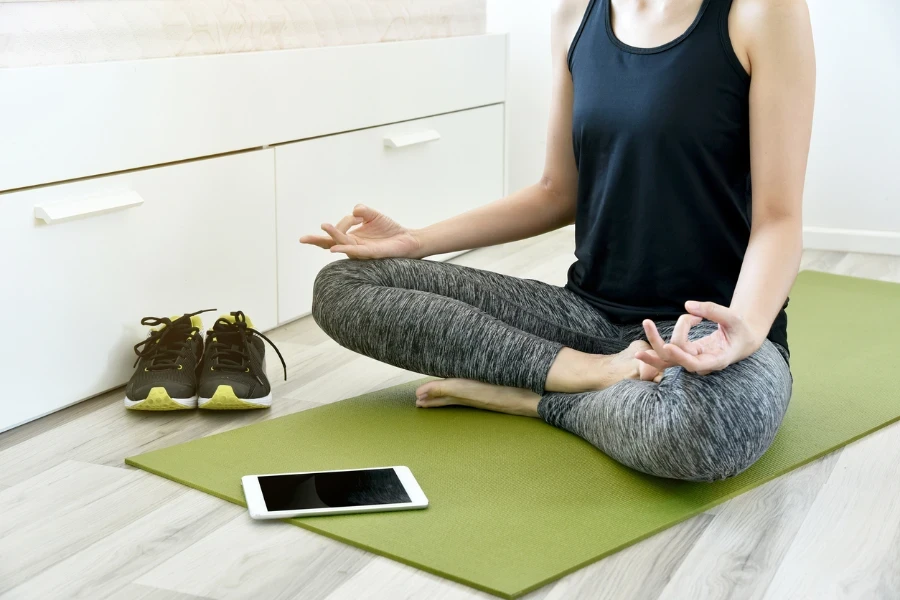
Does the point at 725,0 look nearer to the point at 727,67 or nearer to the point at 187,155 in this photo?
the point at 727,67

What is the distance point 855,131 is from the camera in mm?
2674

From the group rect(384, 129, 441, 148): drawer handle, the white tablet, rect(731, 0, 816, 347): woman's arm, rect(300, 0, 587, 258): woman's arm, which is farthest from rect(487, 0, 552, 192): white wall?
the white tablet

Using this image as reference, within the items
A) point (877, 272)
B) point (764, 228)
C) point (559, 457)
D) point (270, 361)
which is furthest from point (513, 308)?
point (877, 272)

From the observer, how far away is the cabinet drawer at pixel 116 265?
4.69ft

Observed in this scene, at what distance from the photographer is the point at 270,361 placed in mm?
1756

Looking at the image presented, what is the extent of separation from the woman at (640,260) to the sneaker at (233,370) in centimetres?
15

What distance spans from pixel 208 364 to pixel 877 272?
1.65m

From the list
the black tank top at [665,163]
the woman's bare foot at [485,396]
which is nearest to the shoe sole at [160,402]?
the woman's bare foot at [485,396]

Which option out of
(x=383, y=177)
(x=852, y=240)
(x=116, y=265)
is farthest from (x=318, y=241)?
(x=852, y=240)

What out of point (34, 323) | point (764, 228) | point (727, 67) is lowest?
point (34, 323)

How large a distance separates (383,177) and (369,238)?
0.69 meters

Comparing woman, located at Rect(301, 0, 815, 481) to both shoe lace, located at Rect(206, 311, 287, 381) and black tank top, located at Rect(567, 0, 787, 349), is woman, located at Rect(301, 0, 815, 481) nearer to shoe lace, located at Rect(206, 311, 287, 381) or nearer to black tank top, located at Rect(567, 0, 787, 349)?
black tank top, located at Rect(567, 0, 787, 349)

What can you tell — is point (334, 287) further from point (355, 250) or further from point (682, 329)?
point (682, 329)

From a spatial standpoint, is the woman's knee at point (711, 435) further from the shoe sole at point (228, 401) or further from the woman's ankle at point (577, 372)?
the shoe sole at point (228, 401)
